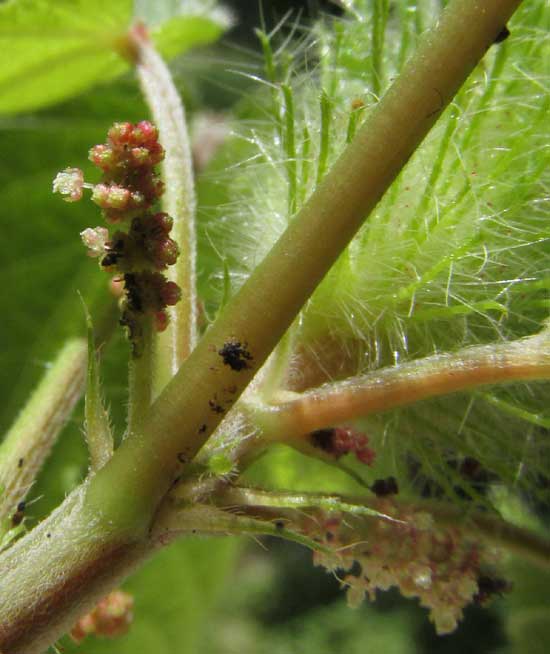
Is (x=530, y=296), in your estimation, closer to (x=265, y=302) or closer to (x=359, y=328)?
(x=359, y=328)

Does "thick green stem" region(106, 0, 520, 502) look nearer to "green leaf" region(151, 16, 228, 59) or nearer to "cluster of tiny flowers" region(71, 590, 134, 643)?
"cluster of tiny flowers" region(71, 590, 134, 643)

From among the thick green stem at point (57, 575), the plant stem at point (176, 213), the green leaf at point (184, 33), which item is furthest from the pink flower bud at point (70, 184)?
the green leaf at point (184, 33)

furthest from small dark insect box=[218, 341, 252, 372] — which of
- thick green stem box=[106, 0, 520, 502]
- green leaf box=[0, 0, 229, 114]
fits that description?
green leaf box=[0, 0, 229, 114]

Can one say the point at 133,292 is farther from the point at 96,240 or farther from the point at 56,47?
the point at 56,47

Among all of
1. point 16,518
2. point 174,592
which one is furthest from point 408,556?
point 174,592

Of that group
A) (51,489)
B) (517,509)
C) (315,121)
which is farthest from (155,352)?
(51,489)

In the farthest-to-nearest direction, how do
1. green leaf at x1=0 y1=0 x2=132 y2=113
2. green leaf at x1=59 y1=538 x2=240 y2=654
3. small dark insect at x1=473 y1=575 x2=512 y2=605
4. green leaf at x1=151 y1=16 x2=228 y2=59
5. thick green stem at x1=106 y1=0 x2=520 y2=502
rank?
green leaf at x1=59 y1=538 x2=240 y2=654 < green leaf at x1=151 y1=16 x2=228 y2=59 < green leaf at x1=0 y1=0 x2=132 y2=113 < small dark insect at x1=473 y1=575 x2=512 y2=605 < thick green stem at x1=106 y1=0 x2=520 y2=502
